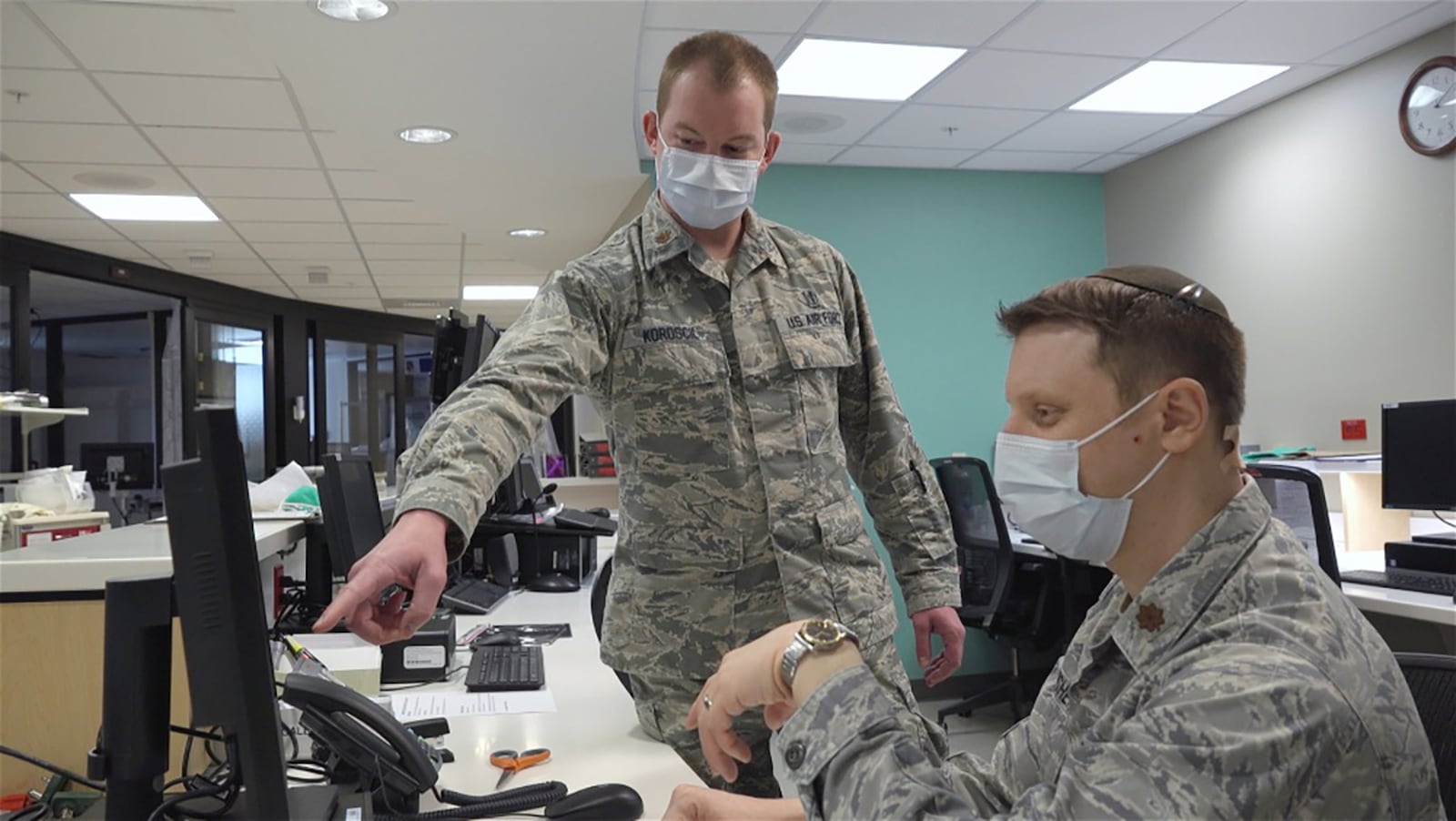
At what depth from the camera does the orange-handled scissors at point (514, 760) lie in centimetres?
119

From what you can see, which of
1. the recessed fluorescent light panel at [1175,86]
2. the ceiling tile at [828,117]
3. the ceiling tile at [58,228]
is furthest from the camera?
the ceiling tile at [58,228]

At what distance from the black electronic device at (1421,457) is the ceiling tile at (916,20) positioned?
5.43 feet

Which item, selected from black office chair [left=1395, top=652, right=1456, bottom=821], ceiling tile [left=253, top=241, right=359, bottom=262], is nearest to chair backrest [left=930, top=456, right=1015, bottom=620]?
black office chair [left=1395, top=652, right=1456, bottom=821]

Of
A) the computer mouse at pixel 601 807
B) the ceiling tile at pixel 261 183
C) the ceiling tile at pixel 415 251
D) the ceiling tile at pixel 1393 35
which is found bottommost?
the computer mouse at pixel 601 807

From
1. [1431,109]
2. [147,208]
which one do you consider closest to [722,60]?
[1431,109]

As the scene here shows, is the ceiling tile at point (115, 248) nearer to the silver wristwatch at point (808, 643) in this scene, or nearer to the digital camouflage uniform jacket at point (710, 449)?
the digital camouflage uniform jacket at point (710, 449)

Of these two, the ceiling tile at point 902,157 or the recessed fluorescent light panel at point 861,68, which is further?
the ceiling tile at point 902,157

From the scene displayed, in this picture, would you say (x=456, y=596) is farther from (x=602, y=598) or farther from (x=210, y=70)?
(x=210, y=70)

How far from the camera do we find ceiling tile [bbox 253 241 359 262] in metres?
6.50

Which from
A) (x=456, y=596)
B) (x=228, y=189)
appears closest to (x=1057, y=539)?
(x=456, y=596)

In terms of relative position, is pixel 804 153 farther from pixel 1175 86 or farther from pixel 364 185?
pixel 364 185

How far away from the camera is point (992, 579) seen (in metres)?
4.20

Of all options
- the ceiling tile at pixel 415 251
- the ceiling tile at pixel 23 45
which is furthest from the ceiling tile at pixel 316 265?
the ceiling tile at pixel 23 45

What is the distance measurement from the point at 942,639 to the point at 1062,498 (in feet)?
2.15
